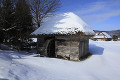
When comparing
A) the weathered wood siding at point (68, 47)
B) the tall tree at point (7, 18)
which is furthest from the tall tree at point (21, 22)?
the weathered wood siding at point (68, 47)

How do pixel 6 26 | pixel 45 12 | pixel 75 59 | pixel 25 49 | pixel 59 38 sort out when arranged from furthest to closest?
1. pixel 45 12
2. pixel 25 49
3. pixel 6 26
4. pixel 59 38
5. pixel 75 59

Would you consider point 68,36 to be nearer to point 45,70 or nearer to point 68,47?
point 68,47

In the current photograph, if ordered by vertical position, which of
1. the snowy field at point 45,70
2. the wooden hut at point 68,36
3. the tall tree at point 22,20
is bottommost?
the snowy field at point 45,70

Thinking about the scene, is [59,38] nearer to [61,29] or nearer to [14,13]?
[61,29]

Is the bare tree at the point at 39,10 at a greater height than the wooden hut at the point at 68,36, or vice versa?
the bare tree at the point at 39,10

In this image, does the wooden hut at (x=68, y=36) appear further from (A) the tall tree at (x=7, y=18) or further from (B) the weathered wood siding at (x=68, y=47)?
(A) the tall tree at (x=7, y=18)

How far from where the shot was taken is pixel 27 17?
11297 mm

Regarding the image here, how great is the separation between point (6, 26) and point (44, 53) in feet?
16.4

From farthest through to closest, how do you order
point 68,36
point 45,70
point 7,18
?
point 7,18 < point 68,36 < point 45,70

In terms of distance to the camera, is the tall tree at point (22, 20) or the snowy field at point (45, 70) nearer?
the snowy field at point (45, 70)

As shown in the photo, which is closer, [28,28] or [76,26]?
[76,26]

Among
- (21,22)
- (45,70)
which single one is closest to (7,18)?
(21,22)

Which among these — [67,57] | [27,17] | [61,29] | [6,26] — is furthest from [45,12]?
[67,57]

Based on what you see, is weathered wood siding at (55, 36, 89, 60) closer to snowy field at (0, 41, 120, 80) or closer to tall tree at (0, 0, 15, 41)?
snowy field at (0, 41, 120, 80)
